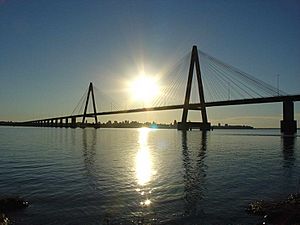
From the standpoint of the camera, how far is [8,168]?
19016mm

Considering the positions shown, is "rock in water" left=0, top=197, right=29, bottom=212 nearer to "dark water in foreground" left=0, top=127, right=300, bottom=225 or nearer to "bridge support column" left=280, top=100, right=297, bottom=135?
"dark water in foreground" left=0, top=127, right=300, bottom=225

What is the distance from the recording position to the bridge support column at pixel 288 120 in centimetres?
7322

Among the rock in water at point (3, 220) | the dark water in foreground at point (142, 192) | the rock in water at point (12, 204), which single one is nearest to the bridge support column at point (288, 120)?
the dark water in foreground at point (142, 192)

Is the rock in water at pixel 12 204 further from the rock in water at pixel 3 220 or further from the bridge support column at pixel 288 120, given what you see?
the bridge support column at pixel 288 120

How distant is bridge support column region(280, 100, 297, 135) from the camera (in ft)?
240

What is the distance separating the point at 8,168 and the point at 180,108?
71.9 meters

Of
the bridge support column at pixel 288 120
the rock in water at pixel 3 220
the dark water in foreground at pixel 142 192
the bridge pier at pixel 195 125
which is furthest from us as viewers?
the bridge pier at pixel 195 125

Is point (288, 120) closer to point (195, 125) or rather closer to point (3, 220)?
point (195, 125)

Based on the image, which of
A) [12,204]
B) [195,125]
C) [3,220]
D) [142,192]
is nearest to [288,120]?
[195,125]

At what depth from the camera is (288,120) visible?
2992 inches

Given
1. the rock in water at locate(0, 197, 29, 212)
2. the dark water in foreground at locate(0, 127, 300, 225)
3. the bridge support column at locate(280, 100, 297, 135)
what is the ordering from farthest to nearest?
the bridge support column at locate(280, 100, 297, 135)
the rock in water at locate(0, 197, 29, 212)
the dark water in foreground at locate(0, 127, 300, 225)

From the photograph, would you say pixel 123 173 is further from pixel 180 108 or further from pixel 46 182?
pixel 180 108

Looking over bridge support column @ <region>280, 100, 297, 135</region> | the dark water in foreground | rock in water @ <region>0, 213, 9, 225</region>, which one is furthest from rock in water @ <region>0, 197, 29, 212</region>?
bridge support column @ <region>280, 100, 297, 135</region>

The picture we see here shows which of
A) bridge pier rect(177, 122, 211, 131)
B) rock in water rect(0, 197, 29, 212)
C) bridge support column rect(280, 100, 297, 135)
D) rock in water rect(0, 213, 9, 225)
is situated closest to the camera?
rock in water rect(0, 213, 9, 225)
